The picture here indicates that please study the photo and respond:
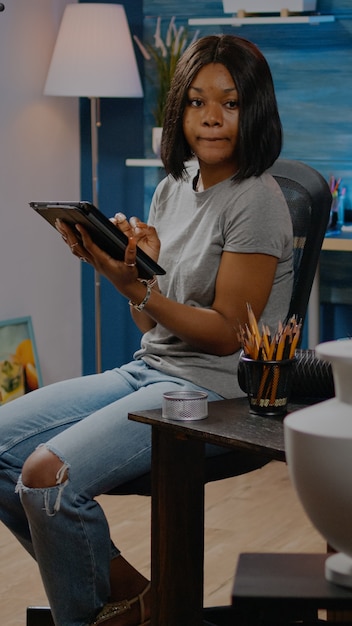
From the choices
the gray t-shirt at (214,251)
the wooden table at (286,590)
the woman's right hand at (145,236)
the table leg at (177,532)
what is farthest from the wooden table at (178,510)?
the wooden table at (286,590)

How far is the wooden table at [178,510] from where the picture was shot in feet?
5.49

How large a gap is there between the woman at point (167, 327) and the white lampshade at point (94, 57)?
162 centimetres

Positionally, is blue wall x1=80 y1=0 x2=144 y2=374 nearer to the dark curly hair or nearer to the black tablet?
the dark curly hair

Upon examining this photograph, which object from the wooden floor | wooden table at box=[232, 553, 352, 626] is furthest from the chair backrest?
wooden table at box=[232, 553, 352, 626]

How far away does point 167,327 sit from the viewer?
204cm

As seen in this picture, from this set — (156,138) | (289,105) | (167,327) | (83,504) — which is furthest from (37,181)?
(83,504)

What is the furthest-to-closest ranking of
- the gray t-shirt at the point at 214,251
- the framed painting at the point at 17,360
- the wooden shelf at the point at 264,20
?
the framed painting at the point at 17,360
the wooden shelf at the point at 264,20
the gray t-shirt at the point at 214,251

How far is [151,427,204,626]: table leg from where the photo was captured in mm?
1751

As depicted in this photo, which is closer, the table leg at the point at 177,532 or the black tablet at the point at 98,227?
the table leg at the point at 177,532

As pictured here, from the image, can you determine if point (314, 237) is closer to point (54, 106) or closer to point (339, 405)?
point (339, 405)

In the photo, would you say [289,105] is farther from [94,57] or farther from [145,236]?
[145,236]

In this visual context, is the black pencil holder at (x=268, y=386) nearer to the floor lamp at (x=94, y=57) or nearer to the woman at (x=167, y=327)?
the woman at (x=167, y=327)

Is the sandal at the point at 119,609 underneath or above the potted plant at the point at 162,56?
underneath

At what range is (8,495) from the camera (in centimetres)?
206
